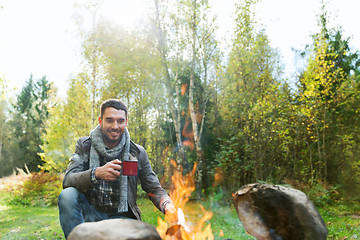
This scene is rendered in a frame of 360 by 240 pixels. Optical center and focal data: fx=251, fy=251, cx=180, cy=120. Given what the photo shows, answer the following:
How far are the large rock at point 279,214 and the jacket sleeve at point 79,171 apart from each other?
140 cm

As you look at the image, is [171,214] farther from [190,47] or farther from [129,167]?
[190,47]

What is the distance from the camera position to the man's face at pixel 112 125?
272cm

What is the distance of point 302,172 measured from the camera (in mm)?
10109

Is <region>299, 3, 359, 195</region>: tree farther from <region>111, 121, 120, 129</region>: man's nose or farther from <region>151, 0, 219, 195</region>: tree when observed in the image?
<region>111, 121, 120, 129</region>: man's nose

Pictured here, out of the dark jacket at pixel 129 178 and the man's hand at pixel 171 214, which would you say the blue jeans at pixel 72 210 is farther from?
the man's hand at pixel 171 214

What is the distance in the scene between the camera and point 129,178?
9.21 ft

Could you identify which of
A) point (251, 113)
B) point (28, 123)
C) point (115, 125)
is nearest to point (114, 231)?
point (115, 125)

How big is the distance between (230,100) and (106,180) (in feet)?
28.6

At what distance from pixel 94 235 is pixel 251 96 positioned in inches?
346

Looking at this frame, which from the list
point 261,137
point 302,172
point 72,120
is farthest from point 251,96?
point 72,120

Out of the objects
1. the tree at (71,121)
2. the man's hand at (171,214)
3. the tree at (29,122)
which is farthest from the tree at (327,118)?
the tree at (29,122)

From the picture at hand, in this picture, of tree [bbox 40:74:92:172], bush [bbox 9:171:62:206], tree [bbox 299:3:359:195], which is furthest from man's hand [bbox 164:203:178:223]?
bush [bbox 9:171:62:206]

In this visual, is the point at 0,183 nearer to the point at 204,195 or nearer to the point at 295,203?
the point at 204,195

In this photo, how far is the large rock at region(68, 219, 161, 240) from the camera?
1.60 metres
